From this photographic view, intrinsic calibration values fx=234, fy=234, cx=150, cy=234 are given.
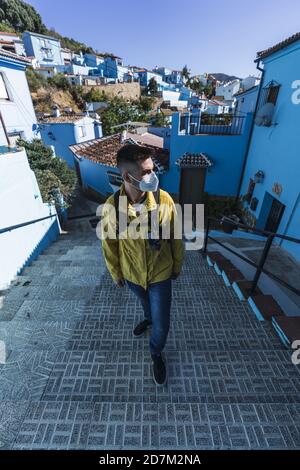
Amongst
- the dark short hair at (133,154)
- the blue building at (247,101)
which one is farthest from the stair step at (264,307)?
the blue building at (247,101)

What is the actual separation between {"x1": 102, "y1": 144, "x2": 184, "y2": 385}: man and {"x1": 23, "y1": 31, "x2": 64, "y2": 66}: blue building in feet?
149

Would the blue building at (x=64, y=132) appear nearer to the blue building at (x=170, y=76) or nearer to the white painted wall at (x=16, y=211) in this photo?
the white painted wall at (x=16, y=211)

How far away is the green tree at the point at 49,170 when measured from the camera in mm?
8898

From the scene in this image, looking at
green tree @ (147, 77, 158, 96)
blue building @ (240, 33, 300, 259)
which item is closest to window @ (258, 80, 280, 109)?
blue building @ (240, 33, 300, 259)

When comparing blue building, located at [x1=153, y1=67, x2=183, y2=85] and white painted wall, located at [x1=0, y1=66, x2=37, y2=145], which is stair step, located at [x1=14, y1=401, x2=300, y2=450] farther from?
blue building, located at [x1=153, y1=67, x2=183, y2=85]

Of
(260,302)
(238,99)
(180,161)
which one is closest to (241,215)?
(180,161)

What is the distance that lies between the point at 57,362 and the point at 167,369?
1.04m

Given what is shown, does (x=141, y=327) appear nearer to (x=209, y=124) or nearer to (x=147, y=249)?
(x=147, y=249)

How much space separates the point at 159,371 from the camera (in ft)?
6.64


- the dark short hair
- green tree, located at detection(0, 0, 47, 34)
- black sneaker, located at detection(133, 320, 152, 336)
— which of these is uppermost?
green tree, located at detection(0, 0, 47, 34)

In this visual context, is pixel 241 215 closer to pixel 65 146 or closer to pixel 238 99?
pixel 238 99

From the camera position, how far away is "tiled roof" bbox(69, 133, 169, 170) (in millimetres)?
10751
